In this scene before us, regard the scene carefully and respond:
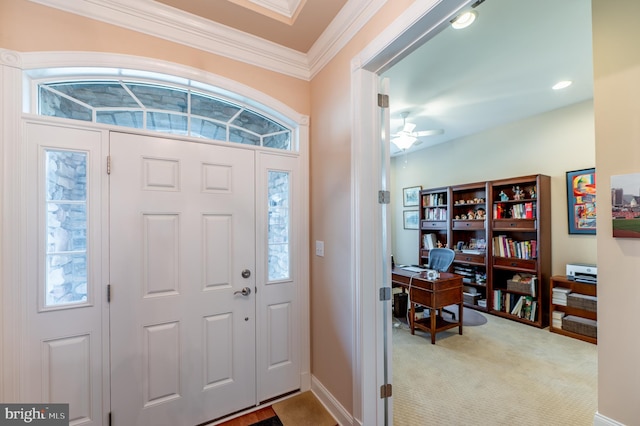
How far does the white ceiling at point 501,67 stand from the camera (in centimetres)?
191

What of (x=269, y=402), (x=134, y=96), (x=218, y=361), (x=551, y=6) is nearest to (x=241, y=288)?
(x=218, y=361)

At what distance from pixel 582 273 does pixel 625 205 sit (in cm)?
231

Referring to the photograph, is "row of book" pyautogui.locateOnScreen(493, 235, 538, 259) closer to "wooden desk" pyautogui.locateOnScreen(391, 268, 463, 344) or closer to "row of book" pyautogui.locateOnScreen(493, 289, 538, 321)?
"row of book" pyautogui.locateOnScreen(493, 289, 538, 321)

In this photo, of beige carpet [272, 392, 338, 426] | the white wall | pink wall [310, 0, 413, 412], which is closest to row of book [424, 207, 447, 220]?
the white wall

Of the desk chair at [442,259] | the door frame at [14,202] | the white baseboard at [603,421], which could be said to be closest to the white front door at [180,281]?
the door frame at [14,202]

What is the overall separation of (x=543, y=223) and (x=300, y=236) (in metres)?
3.53

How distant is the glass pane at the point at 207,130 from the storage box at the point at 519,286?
14.0 ft

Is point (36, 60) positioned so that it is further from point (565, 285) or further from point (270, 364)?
point (565, 285)

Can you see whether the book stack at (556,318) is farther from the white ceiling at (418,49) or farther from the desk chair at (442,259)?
the white ceiling at (418,49)

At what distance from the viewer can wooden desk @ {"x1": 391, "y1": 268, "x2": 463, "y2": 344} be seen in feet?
9.82

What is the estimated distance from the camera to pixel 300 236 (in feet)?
7.20

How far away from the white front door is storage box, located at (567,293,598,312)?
3.81 m

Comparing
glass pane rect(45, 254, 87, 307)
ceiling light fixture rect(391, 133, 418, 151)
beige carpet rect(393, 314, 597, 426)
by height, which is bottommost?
beige carpet rect(393, 314, 597, 426)

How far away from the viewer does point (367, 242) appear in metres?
1.64
